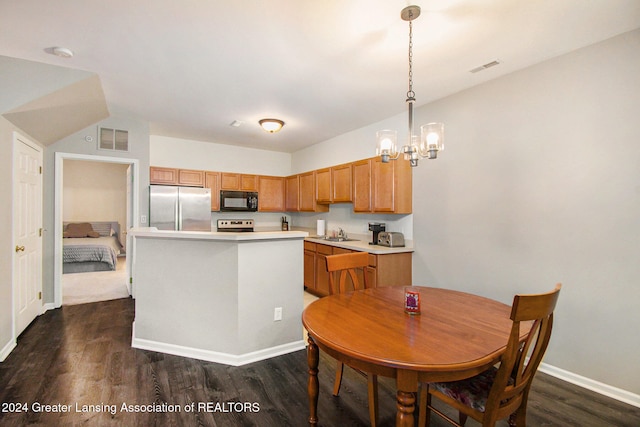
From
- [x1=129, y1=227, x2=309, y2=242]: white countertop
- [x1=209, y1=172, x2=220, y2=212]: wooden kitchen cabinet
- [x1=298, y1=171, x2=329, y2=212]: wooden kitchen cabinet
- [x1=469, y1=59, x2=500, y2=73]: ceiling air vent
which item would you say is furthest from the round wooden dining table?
[x1=209, y1=172, x2=220, y2=212]: wooden kitchen cabinet

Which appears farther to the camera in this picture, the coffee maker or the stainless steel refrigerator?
the stainless steel refrigerator

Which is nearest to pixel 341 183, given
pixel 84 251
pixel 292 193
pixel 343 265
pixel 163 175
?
pixel 292 193

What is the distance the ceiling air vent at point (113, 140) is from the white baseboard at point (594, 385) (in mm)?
5647

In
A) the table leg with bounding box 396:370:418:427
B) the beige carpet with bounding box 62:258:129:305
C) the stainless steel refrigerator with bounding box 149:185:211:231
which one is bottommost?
the beige carpet with bounding box 62:258:129:305

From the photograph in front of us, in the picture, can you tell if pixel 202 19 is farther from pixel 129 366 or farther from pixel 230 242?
pixel 129 366

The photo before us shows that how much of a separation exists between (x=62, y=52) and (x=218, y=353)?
9.54 ft

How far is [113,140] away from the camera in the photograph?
167 inches

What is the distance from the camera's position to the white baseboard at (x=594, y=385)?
6.94 feet

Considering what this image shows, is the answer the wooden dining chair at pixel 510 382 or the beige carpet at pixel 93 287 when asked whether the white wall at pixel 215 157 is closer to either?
the beige carpet at pixel 93 287

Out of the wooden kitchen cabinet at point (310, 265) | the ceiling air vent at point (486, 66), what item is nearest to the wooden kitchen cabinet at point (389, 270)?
the wooden kitchen cabinet at point (310, 265)

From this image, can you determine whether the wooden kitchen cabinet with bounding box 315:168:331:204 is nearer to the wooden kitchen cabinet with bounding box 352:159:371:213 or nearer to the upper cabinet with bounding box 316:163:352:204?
the upper cabinet with bounding box 316:163:352:204

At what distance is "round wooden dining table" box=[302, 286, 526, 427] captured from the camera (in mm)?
1224

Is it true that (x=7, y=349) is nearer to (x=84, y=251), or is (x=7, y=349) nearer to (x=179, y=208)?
(x=179, y=208)

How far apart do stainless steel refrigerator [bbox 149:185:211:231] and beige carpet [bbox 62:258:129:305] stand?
1.39m
